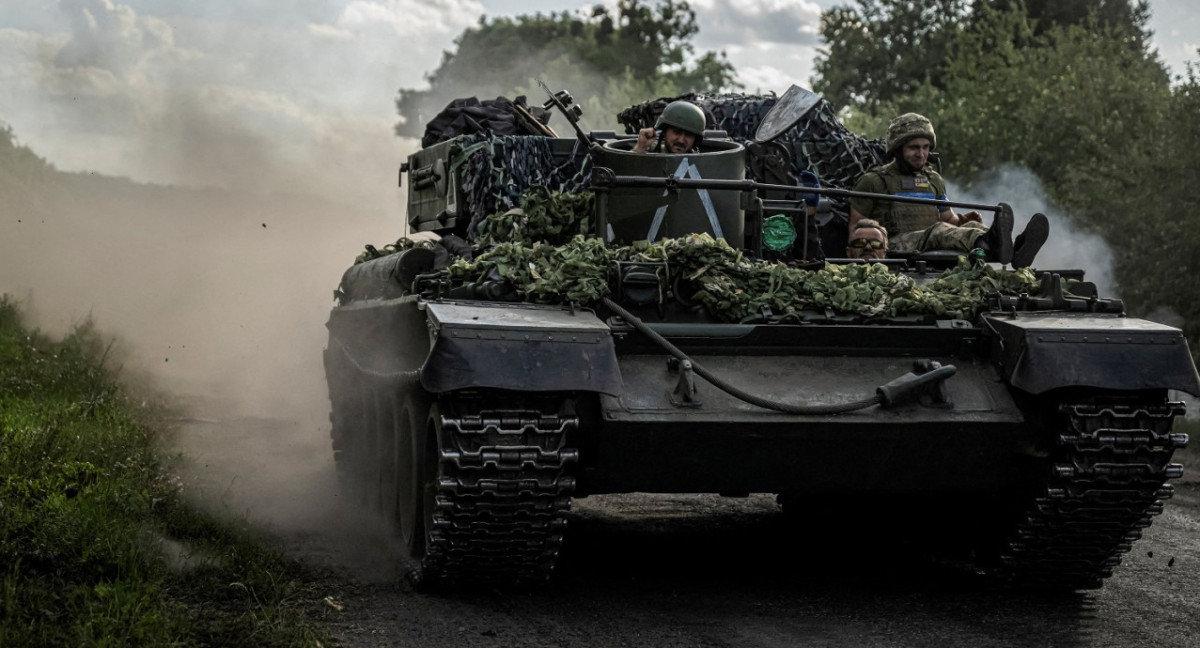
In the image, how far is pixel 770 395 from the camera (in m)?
6.77

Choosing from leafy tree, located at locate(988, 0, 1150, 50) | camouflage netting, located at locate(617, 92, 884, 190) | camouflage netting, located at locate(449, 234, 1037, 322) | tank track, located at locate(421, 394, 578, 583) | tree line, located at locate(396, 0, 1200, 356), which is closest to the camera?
tank track, located at locate(421, 394, 578, 583)

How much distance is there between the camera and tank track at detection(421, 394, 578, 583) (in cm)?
628

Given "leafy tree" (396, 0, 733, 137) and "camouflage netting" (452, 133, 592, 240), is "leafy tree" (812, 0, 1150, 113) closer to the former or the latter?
"leafy tree" (396, 0, 733, 137)

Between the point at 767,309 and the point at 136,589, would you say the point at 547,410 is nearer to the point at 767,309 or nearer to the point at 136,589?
the point at 767,309

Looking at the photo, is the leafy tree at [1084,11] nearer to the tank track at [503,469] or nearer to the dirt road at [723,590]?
the dirt road at [723,590]

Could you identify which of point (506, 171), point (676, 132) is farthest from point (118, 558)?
point (676, 132)

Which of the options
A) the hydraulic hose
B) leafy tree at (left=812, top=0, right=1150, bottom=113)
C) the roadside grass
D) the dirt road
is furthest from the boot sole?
leafy tree at (left=812, top=0, right=1150, bottom=113)

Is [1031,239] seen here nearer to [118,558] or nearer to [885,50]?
[118,558]

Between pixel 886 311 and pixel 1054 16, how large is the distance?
35351 mm

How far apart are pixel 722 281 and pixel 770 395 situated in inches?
24.6

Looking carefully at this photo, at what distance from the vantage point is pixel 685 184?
7840 millimetres

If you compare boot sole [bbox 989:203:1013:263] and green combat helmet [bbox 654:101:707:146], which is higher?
green combat helmet [bbox 654:101:707:146]

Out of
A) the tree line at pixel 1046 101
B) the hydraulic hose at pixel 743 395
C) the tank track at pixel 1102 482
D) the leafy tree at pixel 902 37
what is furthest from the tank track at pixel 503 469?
the leafy tree at pixel 902 37

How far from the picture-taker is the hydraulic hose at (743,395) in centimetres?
659
